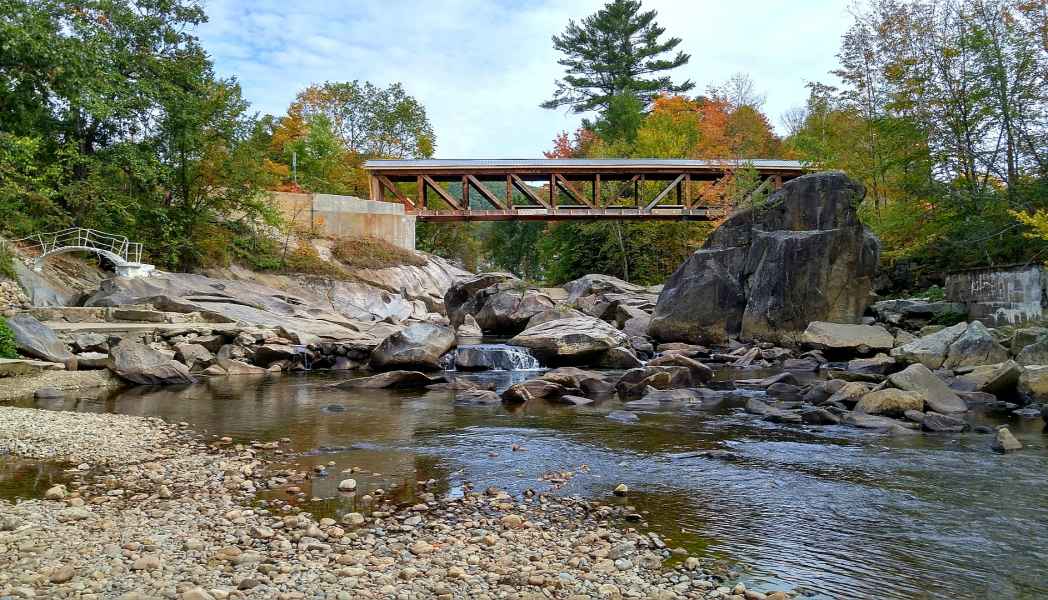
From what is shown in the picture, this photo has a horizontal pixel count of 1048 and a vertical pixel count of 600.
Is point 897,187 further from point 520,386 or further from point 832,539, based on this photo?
point 832,539

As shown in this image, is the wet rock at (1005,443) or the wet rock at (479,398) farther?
the wet rock at (479,398)

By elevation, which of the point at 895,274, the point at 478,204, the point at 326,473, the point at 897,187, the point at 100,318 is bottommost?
the point at 326,473

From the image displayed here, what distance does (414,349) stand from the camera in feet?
53.8

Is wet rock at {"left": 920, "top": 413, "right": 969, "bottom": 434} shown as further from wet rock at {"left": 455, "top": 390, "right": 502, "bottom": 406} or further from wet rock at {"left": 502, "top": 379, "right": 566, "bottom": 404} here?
wet rock at {"left": 455, "top": 390, "right": 502, "bottom": 406}

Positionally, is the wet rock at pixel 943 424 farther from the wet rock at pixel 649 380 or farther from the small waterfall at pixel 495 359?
the small waterfall at pixel 495 359

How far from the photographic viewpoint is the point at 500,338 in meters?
23.7

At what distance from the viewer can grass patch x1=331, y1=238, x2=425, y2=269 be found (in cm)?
3312

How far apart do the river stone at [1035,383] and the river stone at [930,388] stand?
1.49 metres

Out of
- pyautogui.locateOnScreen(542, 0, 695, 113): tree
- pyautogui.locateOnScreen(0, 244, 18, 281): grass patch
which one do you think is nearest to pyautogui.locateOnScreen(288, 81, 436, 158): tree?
pyautogui.locateOnScreen(542, 0, 695, 113): tree

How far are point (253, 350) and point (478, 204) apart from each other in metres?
64.2

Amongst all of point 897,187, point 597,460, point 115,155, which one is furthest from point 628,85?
point 597,460

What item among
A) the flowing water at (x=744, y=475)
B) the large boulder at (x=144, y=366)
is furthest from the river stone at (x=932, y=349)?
the large boulder at (x=144, y=366)

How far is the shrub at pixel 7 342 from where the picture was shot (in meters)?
13.0

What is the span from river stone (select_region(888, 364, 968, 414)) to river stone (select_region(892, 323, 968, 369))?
3.43 meters
